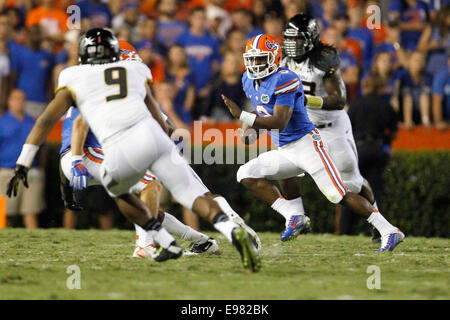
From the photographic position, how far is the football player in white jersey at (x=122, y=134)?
5289 millimetres

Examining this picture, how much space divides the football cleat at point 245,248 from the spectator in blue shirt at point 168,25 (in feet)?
22.2

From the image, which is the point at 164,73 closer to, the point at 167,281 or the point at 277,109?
the point at 277,109

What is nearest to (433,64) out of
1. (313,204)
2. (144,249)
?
(313,204)

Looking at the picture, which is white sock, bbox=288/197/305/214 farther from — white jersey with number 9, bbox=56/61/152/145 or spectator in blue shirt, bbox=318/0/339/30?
spectator in blue shirt, bbox=318/0/339/30

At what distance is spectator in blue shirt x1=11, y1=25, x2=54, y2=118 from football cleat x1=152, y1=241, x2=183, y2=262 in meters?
5.29

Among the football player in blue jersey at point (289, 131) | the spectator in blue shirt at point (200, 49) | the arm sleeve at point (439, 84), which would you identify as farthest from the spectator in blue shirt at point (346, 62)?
the football player in blue jersey at point (289, 131)

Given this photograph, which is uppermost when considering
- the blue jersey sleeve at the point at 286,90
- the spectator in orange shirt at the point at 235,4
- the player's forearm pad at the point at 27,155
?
the spectator in orange shirt at the point at 235,4

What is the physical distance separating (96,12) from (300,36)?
16.4ft

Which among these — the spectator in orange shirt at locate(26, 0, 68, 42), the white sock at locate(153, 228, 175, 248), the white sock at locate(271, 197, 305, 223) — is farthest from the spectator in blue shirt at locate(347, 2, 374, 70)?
the white sock at locate(153, 228, 175, 248)

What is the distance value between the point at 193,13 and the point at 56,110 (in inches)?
255

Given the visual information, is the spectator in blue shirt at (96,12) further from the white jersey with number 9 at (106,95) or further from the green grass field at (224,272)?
the white jersey with number 9 at (106,95)

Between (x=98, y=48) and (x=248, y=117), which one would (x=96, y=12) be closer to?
(x=248, y=117)

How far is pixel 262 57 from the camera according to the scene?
22.0 ft

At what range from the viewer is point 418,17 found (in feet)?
39.3
